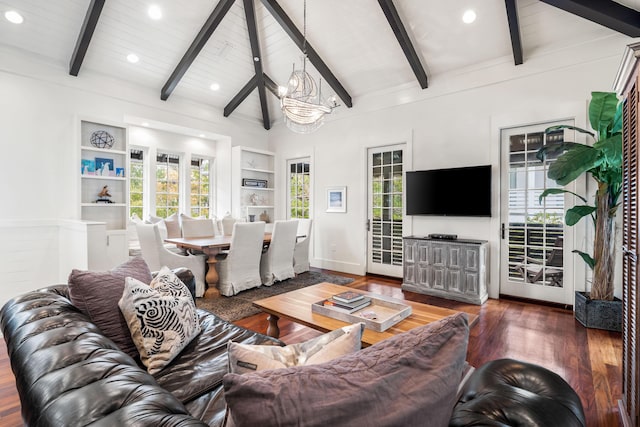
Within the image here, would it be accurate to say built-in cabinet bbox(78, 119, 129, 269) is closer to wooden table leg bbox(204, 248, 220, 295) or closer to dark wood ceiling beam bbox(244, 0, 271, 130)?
wooden table leg bbox(204, 248, 220, 295)

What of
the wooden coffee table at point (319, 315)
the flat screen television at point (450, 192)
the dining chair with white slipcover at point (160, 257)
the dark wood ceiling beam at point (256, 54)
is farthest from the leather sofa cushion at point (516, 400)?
the dark wood ceiling beam at point (256, 54)

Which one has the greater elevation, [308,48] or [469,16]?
[308,48]

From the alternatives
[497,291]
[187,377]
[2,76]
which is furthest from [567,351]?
[2,76]

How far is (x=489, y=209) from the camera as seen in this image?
4105 mm

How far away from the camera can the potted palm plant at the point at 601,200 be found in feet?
9.83

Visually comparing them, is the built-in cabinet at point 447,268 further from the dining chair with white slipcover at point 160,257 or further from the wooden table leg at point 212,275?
the dining chair with white slipcover at point 160,257

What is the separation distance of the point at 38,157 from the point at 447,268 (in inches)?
223

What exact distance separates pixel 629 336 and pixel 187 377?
2.24 metres

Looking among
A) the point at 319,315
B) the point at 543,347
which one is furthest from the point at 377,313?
the point at 543,347

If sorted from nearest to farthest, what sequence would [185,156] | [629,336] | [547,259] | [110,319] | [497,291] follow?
[110,319] < [629,336] < [547,259] < [497,291] < [185,156]

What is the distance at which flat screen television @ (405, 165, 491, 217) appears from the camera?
414 cm

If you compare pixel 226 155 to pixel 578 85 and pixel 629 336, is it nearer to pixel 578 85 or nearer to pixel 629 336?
pixel 578 85

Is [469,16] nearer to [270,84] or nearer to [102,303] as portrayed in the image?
[270,84]

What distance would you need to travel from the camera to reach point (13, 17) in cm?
367
